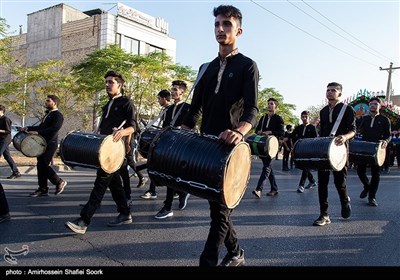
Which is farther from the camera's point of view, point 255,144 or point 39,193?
point 255,144

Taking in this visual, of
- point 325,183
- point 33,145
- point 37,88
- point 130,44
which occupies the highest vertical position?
point 130,44

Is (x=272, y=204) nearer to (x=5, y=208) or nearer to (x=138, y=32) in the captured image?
(x=5, y=208)

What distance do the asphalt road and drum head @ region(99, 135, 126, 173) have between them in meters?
0.81

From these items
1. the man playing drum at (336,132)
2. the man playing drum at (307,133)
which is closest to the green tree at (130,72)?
the man playing drum at (307,133)

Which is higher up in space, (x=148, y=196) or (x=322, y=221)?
(x=322, y=221)

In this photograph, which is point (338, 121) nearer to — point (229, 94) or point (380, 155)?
point (380, 155)

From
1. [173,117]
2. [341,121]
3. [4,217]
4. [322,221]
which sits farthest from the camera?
[173,117]

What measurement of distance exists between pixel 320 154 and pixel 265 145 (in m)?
2.44

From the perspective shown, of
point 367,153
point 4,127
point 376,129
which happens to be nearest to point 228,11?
point 367,153

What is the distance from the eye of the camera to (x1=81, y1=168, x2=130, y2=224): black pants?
14.3 ft

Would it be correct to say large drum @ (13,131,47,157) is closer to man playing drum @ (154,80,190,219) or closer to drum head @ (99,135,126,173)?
man playing drum @ (154,80,190,219)

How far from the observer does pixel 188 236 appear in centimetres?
446

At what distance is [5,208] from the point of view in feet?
16.0

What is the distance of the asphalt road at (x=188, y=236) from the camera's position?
3607 mm
